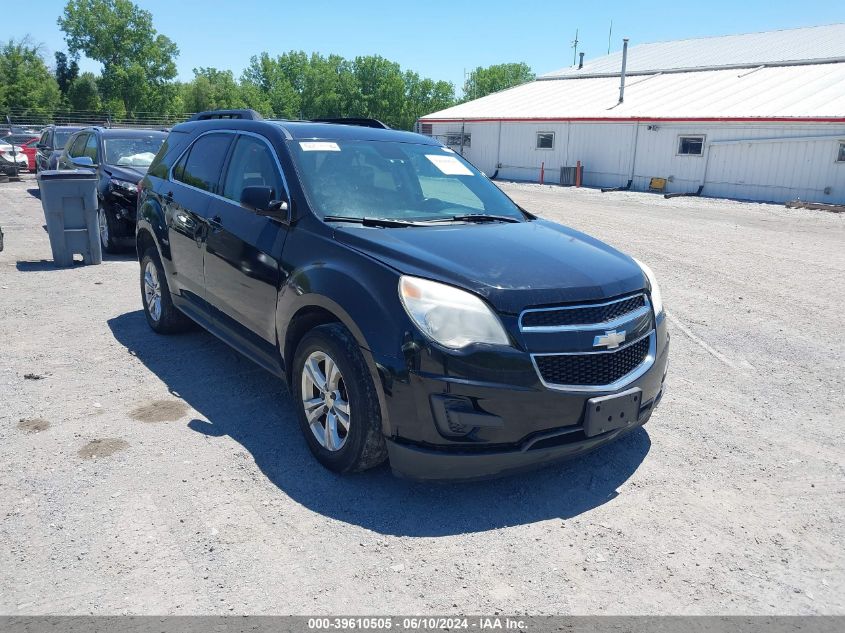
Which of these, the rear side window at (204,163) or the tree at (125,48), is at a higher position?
the tree at (125,48)

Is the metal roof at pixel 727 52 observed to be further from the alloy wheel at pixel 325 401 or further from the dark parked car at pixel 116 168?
the alloy wheel at pixel 325 401

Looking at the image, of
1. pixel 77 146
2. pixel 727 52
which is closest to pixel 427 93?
pixel 727 52

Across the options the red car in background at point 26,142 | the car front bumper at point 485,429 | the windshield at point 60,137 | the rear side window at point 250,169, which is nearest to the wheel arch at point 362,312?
the car front bumper at point 485,429

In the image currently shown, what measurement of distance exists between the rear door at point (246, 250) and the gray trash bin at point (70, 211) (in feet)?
16.6

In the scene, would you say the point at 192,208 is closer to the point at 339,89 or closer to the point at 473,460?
the point at 473,460

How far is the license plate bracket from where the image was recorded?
332cm

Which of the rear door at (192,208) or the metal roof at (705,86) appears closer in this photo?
the rear door at (192,208)

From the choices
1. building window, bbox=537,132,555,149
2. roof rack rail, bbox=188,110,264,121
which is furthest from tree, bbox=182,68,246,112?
roof rack rail, bbox=188,110,264,121

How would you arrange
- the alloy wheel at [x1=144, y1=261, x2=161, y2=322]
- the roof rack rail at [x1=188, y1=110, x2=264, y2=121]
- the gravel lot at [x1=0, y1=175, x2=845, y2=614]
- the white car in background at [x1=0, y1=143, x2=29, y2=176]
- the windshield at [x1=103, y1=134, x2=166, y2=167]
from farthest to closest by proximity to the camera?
the white car in background at [x1=0, y1=143, x2=29, y2=176] → the windshield at [x1=103, y1=134, x2=166, y2=167] → the alloy wheel at [x1=144, y1=261, x2=161, y2=322] → the roof rack rail at [x1=188, y1=110, x2=264, y2=121] → the gravel lot at [x1=0, y1=175, x2=845, y2=614]

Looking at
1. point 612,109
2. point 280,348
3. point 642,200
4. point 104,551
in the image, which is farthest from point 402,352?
point 612,109

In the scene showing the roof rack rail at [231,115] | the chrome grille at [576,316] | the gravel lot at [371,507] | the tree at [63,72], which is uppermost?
the tree at [63,72]

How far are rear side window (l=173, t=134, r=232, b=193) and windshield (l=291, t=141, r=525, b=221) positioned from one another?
97 centimetres

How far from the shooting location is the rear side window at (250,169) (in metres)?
4.45

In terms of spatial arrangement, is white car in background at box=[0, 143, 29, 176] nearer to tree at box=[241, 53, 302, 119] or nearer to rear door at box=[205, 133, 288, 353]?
rear door at box=[205, 133, 288, 353]
